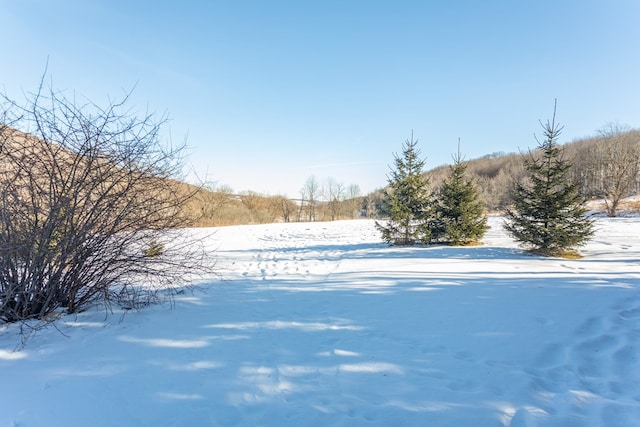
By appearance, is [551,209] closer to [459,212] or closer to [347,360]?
[459,212]

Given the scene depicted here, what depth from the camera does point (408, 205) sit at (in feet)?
37.2

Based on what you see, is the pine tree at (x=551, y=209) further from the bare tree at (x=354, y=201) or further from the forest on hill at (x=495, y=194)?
the bare tree at (x=354, y=201)

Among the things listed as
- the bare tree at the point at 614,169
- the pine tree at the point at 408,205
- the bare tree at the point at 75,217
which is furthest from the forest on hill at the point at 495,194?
the bare tree at the point at 75,217

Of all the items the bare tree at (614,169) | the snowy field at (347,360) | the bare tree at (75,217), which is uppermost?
the bare tree at (614,169)

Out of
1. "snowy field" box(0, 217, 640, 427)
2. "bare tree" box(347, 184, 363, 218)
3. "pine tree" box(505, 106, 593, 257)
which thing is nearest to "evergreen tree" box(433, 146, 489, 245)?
"pine tree" box(505, 106, 593, 257)

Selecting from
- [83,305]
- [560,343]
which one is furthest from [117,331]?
[560,343]

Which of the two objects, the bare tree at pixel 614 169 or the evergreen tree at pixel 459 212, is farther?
the bare tree at pixel 614 169

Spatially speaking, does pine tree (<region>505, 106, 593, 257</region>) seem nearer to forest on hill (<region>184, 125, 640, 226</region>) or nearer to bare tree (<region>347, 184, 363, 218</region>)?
forest on hill (<region>184, 125, 640, 226</region>)

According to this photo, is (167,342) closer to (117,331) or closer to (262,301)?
(117,331)

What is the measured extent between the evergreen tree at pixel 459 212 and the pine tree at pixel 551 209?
2.09m

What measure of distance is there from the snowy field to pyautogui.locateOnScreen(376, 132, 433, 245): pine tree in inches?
249

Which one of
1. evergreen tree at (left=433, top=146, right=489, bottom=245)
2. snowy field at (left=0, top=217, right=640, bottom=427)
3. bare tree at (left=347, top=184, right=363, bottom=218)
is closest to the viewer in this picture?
snowy field at (left=0, top=217, right=640, bottom=427)

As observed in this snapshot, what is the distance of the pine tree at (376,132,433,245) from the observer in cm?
1119

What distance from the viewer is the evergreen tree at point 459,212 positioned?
10.7m
